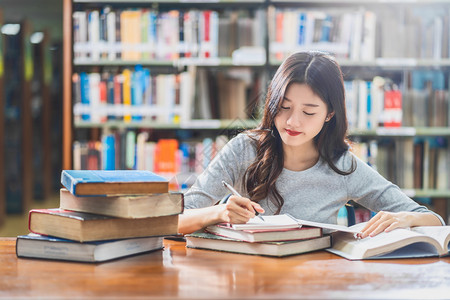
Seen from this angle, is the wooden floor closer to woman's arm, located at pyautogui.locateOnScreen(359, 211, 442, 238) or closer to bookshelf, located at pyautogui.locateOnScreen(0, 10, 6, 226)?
bookshelf, located at pyautogui.locateOnScreen(0, 10, 6, 226)

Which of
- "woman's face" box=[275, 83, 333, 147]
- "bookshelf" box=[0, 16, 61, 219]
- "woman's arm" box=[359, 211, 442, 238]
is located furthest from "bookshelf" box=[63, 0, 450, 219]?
"bookshelf" box=[0, 16, 61, 219]

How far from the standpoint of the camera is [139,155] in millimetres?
2947

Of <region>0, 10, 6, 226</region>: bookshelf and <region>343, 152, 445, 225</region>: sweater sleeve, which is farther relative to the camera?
<region>0, 10, 6, 226</region>: bookshelf

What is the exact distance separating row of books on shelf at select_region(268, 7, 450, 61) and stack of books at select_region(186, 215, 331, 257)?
1887mm

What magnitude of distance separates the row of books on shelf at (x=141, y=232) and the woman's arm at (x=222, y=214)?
0.03 metres

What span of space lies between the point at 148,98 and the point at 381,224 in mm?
1925

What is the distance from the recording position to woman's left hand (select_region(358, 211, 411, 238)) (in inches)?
46.5

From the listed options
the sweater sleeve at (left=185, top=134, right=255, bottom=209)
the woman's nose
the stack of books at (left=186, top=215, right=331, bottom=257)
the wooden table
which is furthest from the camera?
the sweater sleeve at (left=185, top=134, right=255, bottom=209)

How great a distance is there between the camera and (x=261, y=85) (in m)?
2.94

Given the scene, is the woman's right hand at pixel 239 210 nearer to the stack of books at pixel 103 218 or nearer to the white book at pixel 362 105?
the stack of books at pixel 103 218

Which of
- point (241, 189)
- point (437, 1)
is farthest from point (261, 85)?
point (241, 189)

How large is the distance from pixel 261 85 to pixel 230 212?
6.04 ft

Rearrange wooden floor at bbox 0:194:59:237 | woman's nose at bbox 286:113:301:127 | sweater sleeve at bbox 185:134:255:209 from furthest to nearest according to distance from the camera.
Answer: wooden floor at bbox 0:194:59:237, sweater sleeve at bbox 185:134:255:209, woman's nose at bbox 286:113:301:127

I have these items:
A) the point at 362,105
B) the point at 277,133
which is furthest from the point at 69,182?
the point at 362,105
